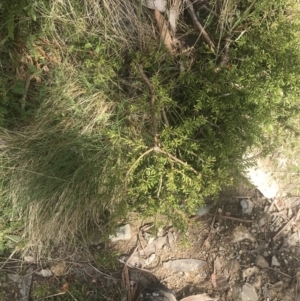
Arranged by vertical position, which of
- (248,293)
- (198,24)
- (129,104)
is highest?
(198,24)

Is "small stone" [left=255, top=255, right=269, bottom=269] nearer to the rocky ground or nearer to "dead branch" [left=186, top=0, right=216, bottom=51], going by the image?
the rocky ground

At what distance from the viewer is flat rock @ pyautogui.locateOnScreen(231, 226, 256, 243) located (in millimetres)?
2529

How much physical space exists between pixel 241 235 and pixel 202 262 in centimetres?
30

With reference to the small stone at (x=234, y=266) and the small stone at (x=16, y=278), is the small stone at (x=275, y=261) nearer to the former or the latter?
the small stone at (x=234, y=266)

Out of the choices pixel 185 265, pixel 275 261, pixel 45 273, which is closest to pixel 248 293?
pixel 275 261

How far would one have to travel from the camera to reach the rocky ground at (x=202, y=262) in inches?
97.3

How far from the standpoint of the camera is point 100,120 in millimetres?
2465

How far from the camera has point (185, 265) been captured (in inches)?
99.6

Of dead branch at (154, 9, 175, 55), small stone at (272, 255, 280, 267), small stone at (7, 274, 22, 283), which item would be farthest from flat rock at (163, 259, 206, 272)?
dead branch at (154, 9, 175, 55)

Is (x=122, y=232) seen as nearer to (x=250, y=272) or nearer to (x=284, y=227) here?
(x=250, y=272)

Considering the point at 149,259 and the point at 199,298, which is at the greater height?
the point at 149,259

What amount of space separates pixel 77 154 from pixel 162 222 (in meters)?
0.67

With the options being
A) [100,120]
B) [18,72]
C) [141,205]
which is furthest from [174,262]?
[18,72]

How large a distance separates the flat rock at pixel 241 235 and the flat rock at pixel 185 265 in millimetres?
248
